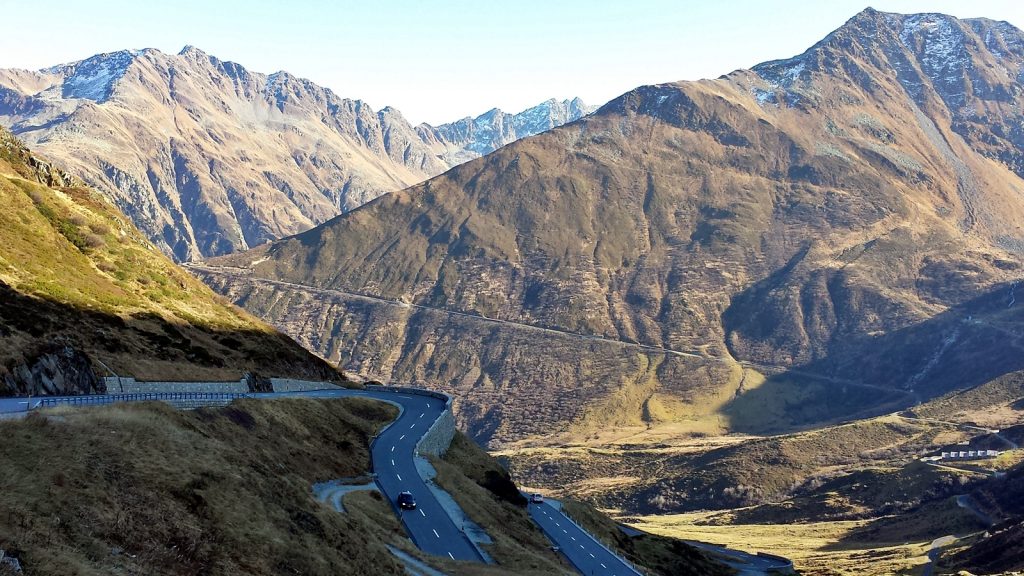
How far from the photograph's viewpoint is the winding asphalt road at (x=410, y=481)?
2111 inches

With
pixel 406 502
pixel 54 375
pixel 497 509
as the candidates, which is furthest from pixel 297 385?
pixel 54 375

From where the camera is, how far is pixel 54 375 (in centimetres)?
5284

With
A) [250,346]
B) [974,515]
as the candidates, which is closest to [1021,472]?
[974,515]

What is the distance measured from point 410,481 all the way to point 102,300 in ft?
132

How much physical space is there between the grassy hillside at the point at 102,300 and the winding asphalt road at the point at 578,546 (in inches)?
1368

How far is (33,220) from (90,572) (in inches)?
3254

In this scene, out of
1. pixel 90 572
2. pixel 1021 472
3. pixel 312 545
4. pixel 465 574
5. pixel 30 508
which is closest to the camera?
pixel 90 572

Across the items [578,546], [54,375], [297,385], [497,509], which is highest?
[54,375]

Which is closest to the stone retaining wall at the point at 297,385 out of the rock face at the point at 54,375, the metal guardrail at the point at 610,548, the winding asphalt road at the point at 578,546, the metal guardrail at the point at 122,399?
the winding asphalt road at the point at 578,546

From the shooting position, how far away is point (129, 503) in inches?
1169

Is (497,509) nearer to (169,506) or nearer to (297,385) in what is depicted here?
(297,385)

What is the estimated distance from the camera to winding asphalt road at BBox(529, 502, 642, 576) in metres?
71.8

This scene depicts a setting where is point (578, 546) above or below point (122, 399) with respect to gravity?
below

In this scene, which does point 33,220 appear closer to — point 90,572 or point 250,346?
point 250,346
